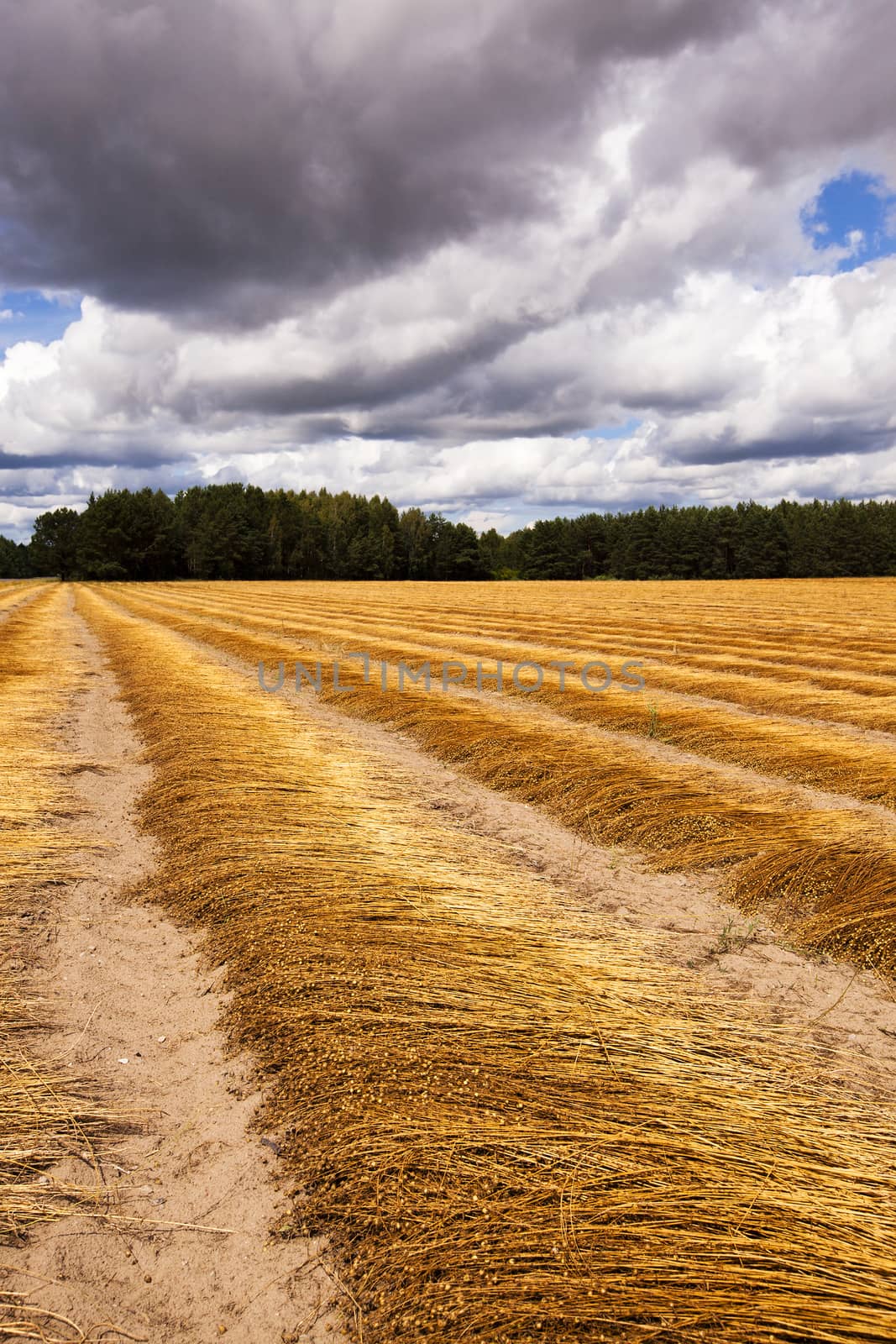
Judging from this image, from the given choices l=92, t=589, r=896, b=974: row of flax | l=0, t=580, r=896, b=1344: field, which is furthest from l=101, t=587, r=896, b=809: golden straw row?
l=92, t=589, r=896, b=974: row of flax

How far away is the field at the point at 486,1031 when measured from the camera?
2.03 meters

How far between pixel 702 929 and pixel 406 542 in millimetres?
101591

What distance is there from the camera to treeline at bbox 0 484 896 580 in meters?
84.9

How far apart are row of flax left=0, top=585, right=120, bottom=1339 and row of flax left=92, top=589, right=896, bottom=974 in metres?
3.89

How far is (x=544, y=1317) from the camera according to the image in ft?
6.22

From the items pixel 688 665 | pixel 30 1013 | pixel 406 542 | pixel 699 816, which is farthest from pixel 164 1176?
pixel 406 542

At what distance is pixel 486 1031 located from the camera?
3.08 metres

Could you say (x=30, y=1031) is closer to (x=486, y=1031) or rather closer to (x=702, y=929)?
(x=486, y=1031)

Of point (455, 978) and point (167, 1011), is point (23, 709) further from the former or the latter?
point (455, 978)

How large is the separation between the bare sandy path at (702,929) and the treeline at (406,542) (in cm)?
8554

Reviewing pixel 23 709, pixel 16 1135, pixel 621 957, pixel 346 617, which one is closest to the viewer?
pixel 16 1135

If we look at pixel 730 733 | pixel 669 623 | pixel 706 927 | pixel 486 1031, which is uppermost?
pixel 669 623

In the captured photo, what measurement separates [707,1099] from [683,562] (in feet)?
336

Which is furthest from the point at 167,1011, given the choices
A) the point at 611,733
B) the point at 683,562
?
the point at 683,562
